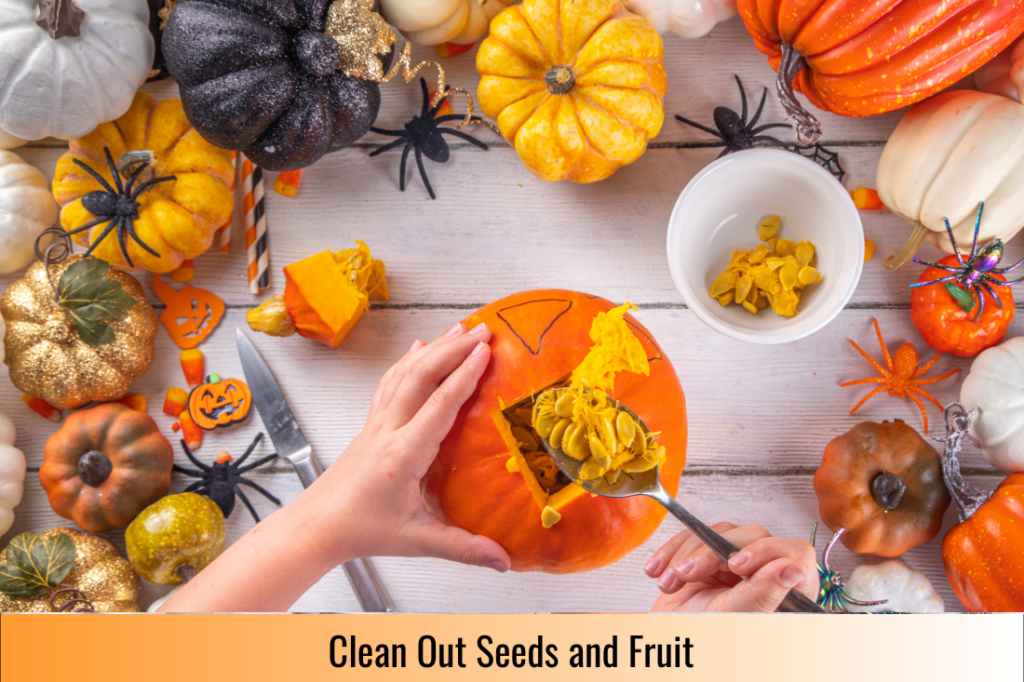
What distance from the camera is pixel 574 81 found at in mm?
1161

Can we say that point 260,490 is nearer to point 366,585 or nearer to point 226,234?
point 366,585

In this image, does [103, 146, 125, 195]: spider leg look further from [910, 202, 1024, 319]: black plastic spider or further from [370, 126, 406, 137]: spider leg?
[910, 202, 1024, 319]: black plastic spider

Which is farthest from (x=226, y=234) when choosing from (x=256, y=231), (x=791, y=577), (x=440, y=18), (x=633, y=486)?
(x=791, y=577)

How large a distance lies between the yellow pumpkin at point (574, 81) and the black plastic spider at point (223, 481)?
794mm

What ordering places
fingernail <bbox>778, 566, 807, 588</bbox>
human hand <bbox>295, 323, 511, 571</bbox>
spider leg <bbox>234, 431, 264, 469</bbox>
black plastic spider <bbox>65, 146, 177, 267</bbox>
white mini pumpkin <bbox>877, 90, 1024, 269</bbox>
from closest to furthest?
1. fingernail <bbox>778, 566, 807, 588</bbox>
2. human hand <bbox>295, 323, 511, 571</bbox>
3. white mini pumpkin <bbox>877, 90, 1024, 269</bbox>
4. black plastic spider <bbox>65, 146, 177, 267</bbox>
5. spider leg <bbox>234, 431, 264, 469</bbox>

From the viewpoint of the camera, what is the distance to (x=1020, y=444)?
1166mm

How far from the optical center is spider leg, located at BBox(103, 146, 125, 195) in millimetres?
1220

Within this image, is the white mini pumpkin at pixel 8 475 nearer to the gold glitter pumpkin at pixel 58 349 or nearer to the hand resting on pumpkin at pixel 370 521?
the gold glitter pumpkin at pixel 58 349

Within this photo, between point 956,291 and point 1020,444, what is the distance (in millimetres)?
281

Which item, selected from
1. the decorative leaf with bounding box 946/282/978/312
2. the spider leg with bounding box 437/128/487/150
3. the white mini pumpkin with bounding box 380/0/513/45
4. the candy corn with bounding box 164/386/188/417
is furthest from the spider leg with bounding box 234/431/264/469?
the decorative leaf with bounding box 946/282/978/312

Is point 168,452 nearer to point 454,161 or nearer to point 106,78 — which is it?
point 106,78

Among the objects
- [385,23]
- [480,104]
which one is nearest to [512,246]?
[480,104]

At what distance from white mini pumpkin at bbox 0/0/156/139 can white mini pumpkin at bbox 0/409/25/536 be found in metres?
0.56

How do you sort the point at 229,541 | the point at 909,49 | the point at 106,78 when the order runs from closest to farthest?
1. the point at 909,49
2. the point at 106,78
3. the point at 229,541
